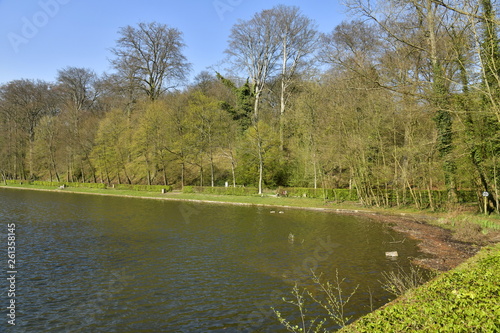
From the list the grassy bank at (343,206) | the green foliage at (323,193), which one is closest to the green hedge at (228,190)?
the grassy bank at (343,206)

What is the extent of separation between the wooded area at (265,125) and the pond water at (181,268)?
6.44 meters

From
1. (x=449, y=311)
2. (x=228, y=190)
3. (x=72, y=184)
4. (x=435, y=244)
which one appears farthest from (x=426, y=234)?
(x=72, y=184)

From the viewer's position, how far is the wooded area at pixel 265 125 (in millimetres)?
19922

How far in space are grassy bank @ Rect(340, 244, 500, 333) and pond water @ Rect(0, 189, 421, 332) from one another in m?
2.60

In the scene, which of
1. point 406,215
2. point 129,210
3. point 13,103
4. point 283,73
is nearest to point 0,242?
point 129,210

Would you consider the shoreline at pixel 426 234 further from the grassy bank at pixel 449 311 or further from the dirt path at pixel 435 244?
the grassy bank at pixel 449 311

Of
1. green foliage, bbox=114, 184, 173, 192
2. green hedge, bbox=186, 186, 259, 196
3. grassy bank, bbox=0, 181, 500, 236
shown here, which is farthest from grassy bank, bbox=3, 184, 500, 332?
green foliage, bbox=114, 184, 173, 192

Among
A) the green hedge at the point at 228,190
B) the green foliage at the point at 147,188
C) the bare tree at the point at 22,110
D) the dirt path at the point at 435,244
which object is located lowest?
the dirt path at the point at 435,244

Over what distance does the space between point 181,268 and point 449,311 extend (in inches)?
321

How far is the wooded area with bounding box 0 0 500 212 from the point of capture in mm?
19922

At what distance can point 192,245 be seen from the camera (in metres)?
13.9

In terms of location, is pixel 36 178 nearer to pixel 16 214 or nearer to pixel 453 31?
pixel 16 214

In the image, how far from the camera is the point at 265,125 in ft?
119

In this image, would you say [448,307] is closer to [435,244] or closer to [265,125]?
[435,244]
